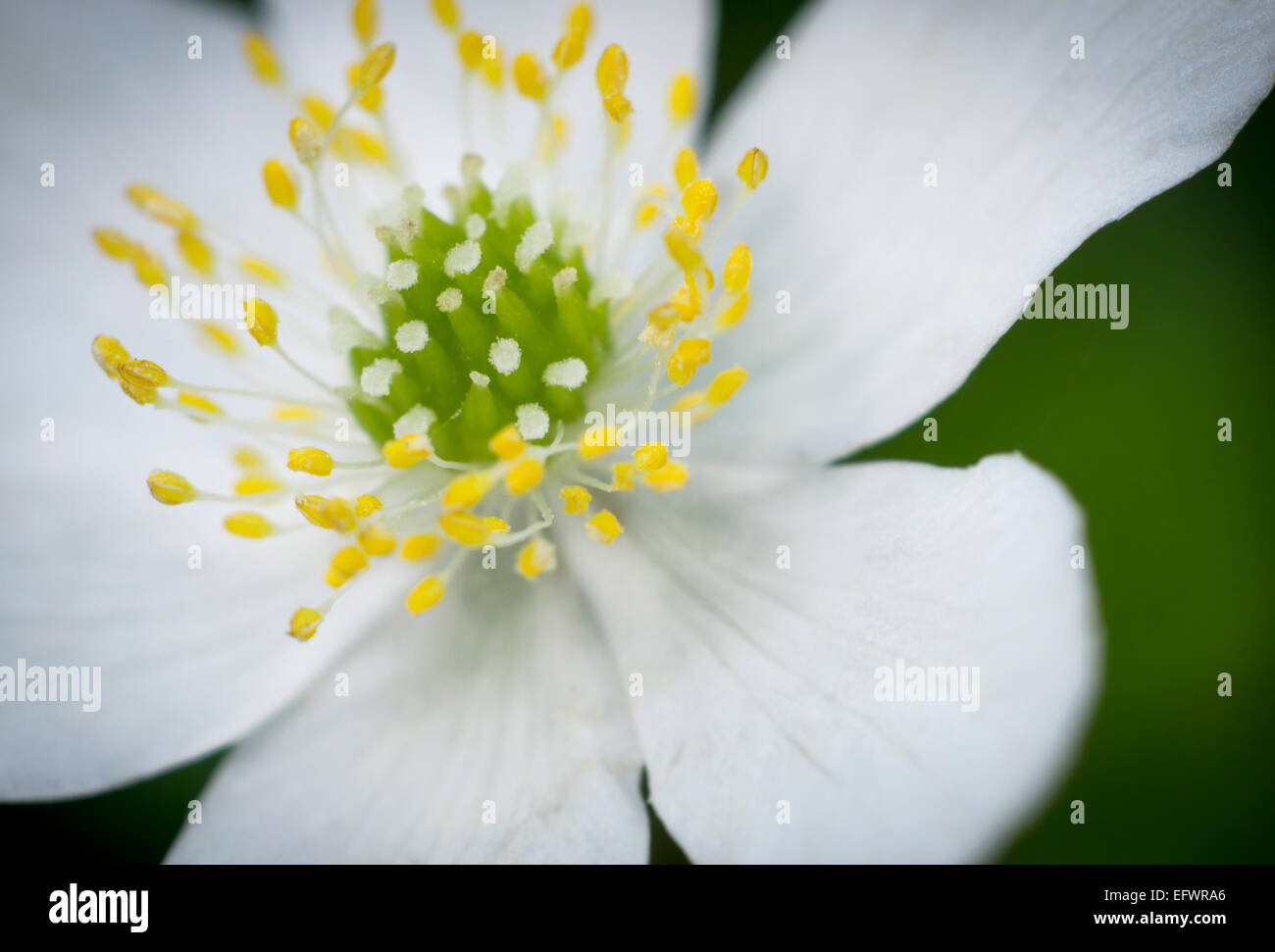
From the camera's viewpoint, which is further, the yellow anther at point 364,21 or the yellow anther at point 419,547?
the yellow anther at point 364,21

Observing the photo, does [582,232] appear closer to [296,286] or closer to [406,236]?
[406,236]

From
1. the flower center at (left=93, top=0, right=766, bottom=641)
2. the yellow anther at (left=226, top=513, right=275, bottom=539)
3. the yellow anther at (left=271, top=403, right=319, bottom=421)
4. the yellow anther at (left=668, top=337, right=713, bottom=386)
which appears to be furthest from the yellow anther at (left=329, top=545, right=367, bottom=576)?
the yellow anther at (left=668, top=337, right=713, bottom=386)

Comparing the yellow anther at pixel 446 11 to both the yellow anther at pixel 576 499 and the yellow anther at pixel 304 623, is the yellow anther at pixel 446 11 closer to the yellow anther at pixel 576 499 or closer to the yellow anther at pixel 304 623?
the yellow anther at pixel 576 499

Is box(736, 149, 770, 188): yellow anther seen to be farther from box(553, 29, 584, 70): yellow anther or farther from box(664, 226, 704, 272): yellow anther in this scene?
box(553, 29, 584, 70): yellow anther

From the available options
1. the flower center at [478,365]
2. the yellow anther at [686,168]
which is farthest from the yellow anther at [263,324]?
the yellow anther at [686,168]

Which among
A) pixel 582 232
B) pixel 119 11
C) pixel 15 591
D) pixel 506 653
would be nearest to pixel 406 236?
pixel 582 232
